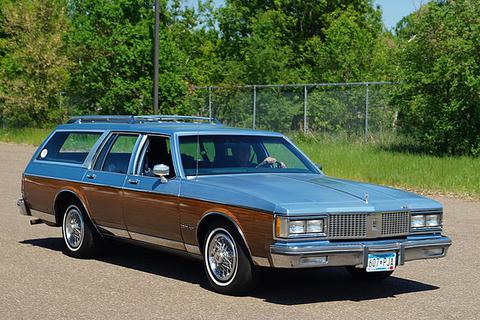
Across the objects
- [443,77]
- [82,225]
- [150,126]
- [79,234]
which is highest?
[443,77]

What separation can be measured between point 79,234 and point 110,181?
89 centimetres

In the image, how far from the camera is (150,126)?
10.4m

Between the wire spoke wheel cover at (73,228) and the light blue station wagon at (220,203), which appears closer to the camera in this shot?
the light blue station wagon at (220,203)

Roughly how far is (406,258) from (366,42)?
1449 inches

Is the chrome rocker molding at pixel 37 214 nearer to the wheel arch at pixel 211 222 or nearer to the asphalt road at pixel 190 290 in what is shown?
the asphalt road at pixel 190 290

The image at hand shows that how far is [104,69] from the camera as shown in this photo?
36500mm

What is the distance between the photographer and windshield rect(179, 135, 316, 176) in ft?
31.6

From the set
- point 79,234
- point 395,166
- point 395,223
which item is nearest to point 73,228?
point 79,234

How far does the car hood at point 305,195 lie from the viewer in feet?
27.2

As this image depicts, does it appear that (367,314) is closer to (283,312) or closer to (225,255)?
(283,312)

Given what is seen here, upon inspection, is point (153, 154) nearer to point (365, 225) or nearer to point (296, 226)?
point (296, 226)

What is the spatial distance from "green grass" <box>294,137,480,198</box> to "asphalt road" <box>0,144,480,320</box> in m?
8.09

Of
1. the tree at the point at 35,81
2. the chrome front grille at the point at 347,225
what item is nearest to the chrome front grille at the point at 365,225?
the chrome front grille at the point at 347,225

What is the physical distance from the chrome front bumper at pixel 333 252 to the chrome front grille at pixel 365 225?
0.21 feet
